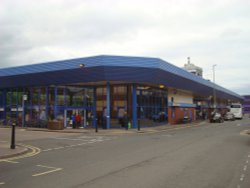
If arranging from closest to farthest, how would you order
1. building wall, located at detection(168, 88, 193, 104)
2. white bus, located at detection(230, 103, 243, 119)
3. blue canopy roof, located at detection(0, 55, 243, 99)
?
blue canopy roof, located at detection(0, 55, 243, 99)
building wall, located at detection(168, 88, 193, 104)
white bus, located at detection(230, 103, 243, 119)

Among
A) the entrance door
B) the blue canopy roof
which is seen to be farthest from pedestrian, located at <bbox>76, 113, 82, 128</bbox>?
the blue canopy roof

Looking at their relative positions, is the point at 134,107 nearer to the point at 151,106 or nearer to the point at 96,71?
the point at 151,106

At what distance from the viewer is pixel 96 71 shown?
3152cm

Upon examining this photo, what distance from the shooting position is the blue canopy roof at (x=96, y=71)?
31.0 meters

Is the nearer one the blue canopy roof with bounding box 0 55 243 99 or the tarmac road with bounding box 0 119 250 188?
the tarmac road with bounding box 0 119 250 188

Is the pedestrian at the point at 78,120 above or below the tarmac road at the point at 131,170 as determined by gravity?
above

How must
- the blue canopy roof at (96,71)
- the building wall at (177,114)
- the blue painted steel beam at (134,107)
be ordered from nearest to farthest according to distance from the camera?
the blue canopy roof at (96,71), the blue painted steel beam at (134,107), the building wall at (177,114)

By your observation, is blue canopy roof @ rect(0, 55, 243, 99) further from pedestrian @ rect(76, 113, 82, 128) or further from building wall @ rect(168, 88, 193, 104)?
building wall @ rect(168, 88, 193, 104)

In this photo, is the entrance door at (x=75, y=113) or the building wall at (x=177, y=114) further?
the building wall at (x=177, y=114)

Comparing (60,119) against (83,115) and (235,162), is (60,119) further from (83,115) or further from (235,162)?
(235,162)

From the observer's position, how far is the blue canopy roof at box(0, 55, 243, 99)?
31.0 m

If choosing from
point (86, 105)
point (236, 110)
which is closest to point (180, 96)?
point (86, 105)

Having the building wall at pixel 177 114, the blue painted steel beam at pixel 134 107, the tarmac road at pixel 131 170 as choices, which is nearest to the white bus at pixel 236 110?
the building wall at pixel 177 114

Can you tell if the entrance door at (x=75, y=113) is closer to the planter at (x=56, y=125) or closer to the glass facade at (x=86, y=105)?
the glass facade at (x=86, y=105)
